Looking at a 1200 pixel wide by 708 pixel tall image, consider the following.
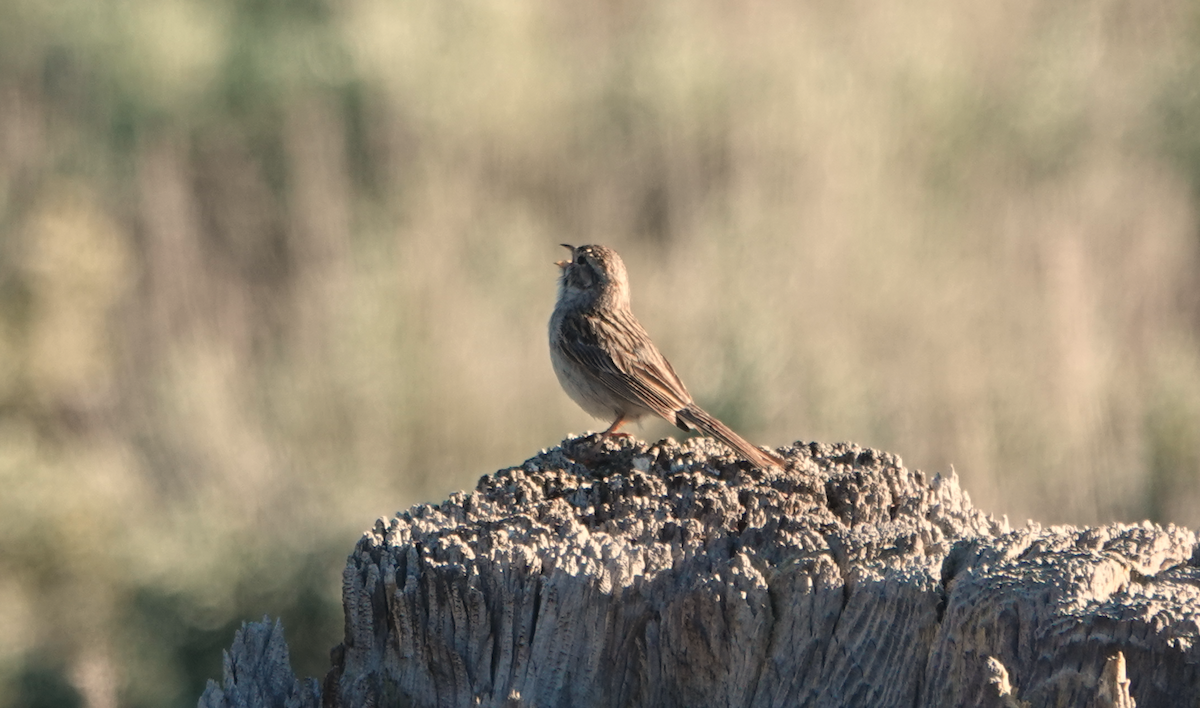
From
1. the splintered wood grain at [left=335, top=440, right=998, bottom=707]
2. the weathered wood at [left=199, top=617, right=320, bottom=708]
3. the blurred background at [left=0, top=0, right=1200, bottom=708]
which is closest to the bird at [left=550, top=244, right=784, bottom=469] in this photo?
the blurred background at [left=0, top=0, right=1200, bottom=708]

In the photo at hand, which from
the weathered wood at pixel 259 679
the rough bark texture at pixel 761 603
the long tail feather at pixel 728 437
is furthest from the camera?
the long tail feather at pixel 728 437

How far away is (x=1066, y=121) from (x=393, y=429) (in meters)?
5.29

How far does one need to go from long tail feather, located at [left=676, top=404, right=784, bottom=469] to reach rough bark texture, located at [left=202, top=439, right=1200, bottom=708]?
0.76ft

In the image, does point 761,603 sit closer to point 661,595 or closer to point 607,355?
point 661,595

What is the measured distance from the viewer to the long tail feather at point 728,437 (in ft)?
11.7

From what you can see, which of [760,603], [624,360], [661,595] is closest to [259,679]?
[661,595]

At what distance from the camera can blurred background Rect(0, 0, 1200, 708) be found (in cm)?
716

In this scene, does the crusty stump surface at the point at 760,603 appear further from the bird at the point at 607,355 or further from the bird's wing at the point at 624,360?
the bird's wing at the point at 624,360

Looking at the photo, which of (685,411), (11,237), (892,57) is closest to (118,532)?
(11,237)

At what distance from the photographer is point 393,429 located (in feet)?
25.4

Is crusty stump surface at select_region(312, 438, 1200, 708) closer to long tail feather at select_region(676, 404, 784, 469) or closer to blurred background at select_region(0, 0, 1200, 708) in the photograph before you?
long tail feather at select_region(676, 404, 784, 469)

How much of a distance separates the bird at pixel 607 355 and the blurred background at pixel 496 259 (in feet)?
4.51

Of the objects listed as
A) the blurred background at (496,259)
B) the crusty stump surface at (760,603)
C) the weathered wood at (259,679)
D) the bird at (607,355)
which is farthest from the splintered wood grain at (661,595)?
the blurred background at (496,259)

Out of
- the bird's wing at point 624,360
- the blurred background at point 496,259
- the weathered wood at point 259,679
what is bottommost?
the weathered wood at point 259,679
